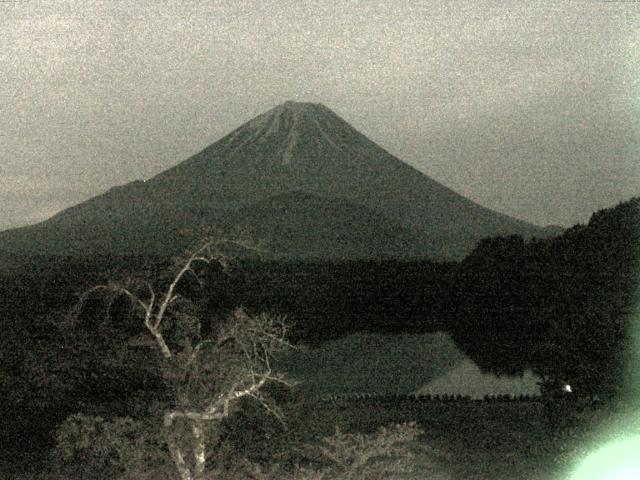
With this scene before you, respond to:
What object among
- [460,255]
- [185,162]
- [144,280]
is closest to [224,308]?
[144,280]

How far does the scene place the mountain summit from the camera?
84875 millimetres

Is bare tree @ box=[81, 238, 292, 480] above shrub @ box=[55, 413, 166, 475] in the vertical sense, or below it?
above

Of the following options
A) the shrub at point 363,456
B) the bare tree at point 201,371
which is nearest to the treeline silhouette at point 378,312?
the bare tree at point 201,371

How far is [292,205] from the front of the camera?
102812mm

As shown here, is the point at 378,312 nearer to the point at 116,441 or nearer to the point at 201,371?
the point at 201,371

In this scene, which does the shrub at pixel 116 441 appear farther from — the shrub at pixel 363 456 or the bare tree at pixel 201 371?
the shrub at pixel 363 456

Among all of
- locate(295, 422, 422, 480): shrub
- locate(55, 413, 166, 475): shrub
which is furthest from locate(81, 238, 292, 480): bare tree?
locate(295, 422, 422, 480): shrub

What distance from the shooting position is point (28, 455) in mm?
9414

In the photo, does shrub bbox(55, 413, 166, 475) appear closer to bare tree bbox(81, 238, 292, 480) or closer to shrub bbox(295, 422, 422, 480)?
bare tree bbox(81, 238, 292, 480)

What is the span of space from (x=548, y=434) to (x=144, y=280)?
222 inches

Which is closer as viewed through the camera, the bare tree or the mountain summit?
the bare tree

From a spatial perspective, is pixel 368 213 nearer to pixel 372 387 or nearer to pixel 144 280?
pixel 372 387

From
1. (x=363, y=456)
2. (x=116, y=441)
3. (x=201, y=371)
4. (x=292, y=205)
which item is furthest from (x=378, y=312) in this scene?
(x=292, y=205)

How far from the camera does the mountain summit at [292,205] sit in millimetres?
84875
